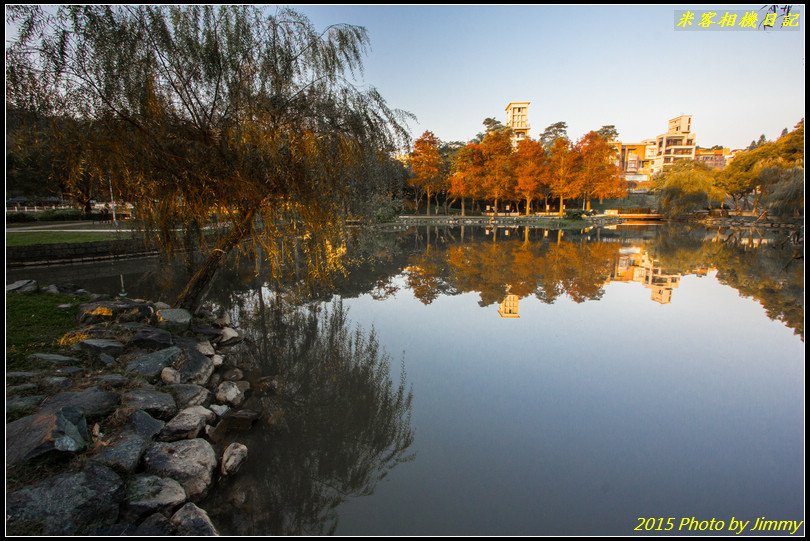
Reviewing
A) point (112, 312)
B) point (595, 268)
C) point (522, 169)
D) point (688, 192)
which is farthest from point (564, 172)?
point (112, 312)

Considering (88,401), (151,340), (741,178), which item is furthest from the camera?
(741,178)

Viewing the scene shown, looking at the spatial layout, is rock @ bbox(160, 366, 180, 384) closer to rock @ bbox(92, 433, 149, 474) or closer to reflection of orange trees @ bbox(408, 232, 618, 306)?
rock @ bbox(92, 433, 149, 474)

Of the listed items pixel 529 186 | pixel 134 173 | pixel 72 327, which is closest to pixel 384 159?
pixel 134 173

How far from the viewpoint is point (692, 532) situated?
2729 millimetres

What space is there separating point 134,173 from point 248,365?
293cm

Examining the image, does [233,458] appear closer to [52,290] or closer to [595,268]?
[52,290]

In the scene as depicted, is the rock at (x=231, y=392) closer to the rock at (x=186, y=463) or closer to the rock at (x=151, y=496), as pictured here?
the rock at (x=186, y=463)

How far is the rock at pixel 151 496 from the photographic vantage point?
8.46 feet

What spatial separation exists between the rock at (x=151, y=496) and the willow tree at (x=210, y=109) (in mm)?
3609

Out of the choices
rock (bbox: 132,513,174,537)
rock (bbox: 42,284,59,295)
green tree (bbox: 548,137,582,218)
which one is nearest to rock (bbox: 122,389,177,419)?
rock (bbox: 132,513,174,537)

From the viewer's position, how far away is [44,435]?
2750 mm

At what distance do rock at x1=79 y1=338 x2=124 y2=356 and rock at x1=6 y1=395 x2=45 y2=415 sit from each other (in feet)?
3.86

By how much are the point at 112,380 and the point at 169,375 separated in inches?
20.5

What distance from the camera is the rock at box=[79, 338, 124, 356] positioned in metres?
4.55
